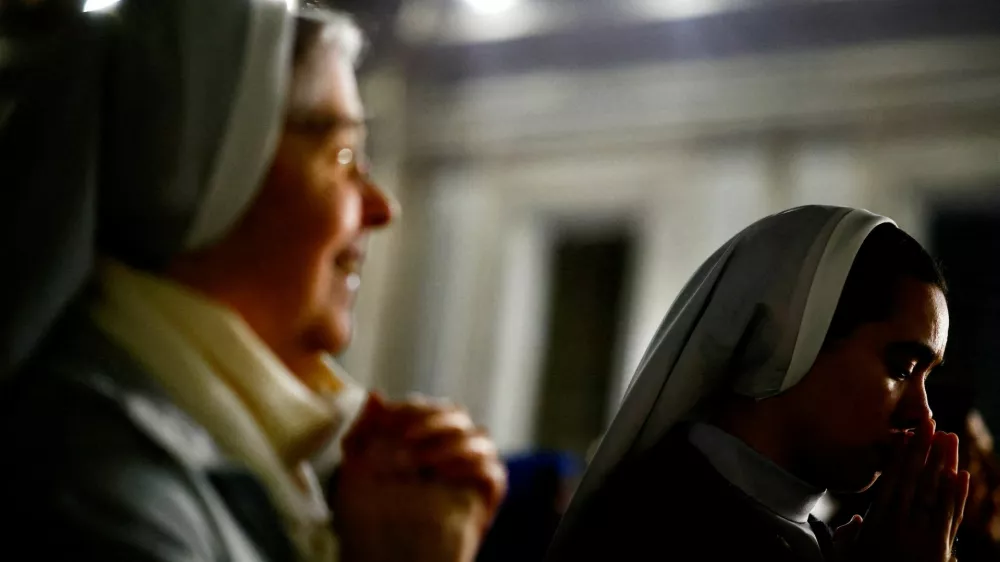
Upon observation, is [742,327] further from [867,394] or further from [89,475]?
[89,475]

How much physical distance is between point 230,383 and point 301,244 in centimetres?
10

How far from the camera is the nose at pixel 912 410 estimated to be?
51cm

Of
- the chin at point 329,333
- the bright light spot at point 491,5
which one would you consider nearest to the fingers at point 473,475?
the chin at point 329,333

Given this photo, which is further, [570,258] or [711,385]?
[570,258]

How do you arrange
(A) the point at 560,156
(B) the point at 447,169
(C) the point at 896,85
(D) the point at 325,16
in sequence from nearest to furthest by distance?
(D) the point at 325,16, (C) the point at 896,85, (A) the point at 560,156, (B) the point at 447,169

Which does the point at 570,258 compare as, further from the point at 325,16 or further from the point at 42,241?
the point at 42,241

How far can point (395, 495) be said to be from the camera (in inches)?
22.2

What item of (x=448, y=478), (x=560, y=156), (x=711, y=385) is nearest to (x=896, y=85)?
(x=560, y=156)

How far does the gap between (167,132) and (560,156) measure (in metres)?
0.64

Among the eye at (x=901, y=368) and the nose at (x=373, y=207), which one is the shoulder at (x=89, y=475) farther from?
the eye at (x=901, y=368)

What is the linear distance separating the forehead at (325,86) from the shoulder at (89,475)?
0.67ft

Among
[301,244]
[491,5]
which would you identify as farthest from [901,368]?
[491,5]

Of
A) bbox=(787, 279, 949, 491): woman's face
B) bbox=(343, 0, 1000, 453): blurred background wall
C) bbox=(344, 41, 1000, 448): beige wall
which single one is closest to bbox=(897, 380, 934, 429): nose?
bbox=(787, 279, 949, 491): woman's face

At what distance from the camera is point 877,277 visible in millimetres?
534
